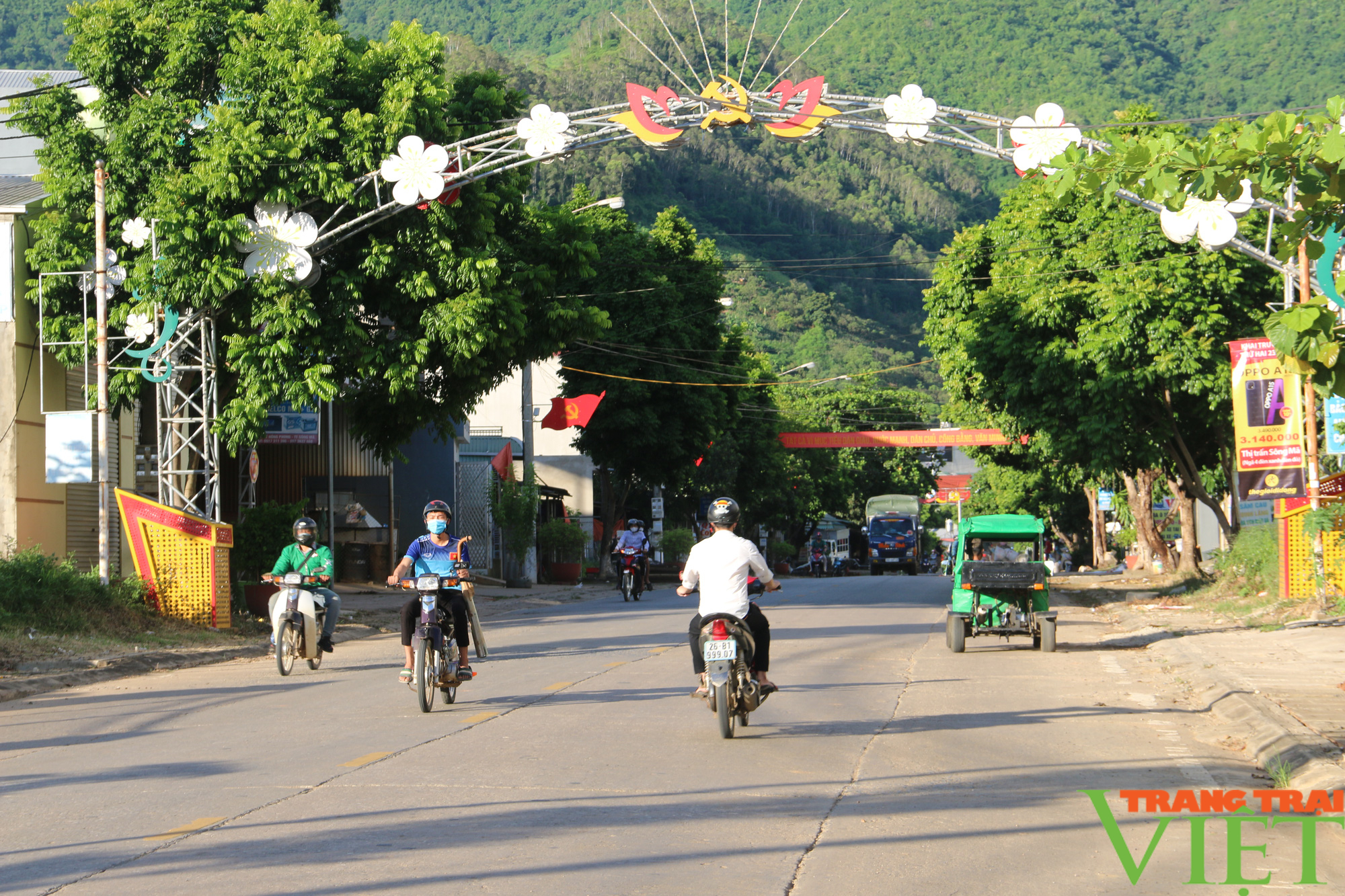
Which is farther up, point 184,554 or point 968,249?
point 968,249

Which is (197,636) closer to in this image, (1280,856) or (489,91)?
(489,91)

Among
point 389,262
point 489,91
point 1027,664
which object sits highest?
point 489,91

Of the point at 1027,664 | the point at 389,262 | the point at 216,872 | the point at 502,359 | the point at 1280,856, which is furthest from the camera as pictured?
the point at 502,359

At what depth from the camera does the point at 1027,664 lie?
1636 cm

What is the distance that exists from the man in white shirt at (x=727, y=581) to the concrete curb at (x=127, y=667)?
24.5 feet

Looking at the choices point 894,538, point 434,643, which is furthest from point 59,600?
point 894,538

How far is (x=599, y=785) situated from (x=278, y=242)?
14451 mm

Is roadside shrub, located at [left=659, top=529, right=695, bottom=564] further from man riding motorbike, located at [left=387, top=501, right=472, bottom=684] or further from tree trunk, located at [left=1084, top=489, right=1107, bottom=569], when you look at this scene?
man riding motorbike, located at [left=387, top=501, right=472, bottom=684]

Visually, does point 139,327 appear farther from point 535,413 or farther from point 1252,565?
point 535,413

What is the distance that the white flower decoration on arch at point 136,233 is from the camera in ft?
67.4

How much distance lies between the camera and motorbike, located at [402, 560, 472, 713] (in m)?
11.5

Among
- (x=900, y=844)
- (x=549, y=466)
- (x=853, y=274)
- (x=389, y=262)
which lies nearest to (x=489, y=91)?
(x=389, y=262)

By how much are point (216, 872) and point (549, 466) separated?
46384 mm

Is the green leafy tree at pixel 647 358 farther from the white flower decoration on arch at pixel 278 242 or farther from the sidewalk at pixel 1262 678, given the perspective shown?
the white flower decoration on arch at pixel 278 242
